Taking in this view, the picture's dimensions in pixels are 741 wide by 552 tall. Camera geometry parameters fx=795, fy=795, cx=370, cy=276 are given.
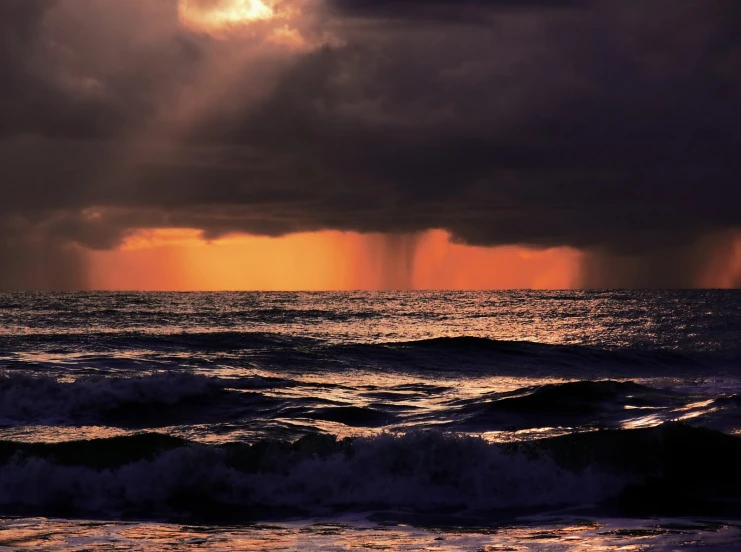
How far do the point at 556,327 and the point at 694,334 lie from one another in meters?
9.26

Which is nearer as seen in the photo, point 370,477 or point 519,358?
point 370,477

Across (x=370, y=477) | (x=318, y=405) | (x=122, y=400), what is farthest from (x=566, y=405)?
(x=122, y=400)

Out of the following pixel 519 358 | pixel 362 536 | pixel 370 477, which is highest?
pixel 519 358

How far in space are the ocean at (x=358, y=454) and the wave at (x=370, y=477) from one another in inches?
1.5

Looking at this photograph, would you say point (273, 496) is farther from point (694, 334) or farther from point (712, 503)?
point (694, 334)

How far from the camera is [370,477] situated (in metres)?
14.7

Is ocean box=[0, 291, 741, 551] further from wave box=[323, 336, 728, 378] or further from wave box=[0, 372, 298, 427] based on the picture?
wave box=[323, 336, 728, 378]

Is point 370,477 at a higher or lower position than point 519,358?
lower

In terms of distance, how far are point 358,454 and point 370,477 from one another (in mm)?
695

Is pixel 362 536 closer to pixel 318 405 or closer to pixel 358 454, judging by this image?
pixel 358 454

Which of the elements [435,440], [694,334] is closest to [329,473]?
[435,440]

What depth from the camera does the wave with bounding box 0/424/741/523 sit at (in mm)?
13773

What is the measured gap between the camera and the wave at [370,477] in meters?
13.8

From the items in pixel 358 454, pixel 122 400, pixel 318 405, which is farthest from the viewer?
pixel 122 400
